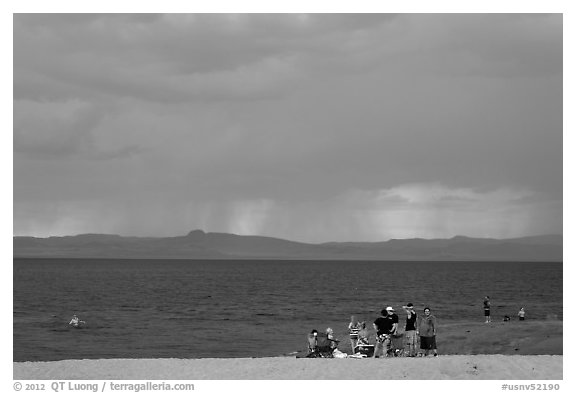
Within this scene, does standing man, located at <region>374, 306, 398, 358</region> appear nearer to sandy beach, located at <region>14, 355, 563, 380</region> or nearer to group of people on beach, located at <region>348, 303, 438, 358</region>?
group of people on beach, located at <region>348, 303, 438, 358</region>

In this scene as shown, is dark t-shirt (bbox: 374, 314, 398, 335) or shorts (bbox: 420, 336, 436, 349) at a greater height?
dark t-shirt (bbox: 374, 314, 398, 335)

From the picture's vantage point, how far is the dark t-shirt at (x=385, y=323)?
26.9 metres

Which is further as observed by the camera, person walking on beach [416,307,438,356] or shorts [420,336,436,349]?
shorts [420,336,436,349]

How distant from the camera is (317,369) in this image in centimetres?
2489

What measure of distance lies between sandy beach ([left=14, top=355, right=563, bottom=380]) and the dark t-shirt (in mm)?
1373

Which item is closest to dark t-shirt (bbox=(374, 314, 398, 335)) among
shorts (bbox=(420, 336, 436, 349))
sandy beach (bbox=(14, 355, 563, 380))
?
sandy beach (bbox=(14, 355, 563, 380))

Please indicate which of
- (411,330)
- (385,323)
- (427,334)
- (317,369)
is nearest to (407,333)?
(411,330)

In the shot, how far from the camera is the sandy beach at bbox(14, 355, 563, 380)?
77.4 feet

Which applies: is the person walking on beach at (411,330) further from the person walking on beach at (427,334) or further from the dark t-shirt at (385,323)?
the dark t-shirt at (385,323)

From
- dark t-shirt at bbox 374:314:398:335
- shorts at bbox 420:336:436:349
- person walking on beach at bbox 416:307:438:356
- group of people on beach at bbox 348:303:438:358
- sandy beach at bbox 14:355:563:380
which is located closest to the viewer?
sandy beach at bbox 14:355:563:380

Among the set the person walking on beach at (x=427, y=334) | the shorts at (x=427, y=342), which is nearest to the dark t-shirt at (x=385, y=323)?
the person walking on beach at (x=427, y=334)

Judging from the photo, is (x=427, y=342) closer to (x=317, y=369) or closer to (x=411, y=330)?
(x=411, y=330)

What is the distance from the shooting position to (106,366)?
27.2 metres

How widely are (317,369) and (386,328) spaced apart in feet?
12.4
